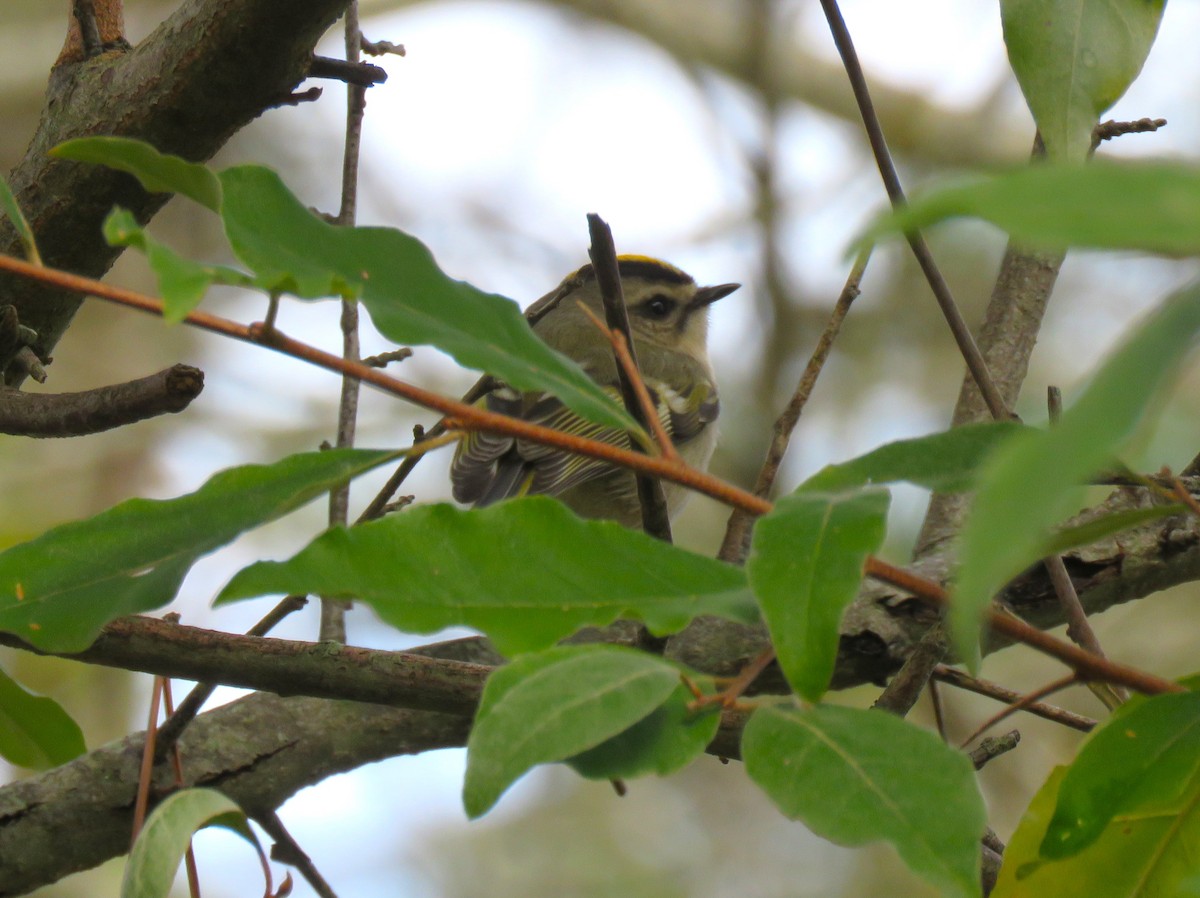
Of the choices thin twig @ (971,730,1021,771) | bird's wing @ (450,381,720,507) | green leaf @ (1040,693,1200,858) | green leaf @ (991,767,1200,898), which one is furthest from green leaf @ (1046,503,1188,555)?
bird's wing @ (450,381,720,507)

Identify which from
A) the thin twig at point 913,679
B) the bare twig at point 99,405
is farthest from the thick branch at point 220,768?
the thin twig at point 913,679

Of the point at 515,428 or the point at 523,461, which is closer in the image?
the point at 515,428

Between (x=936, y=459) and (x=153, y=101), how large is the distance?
117cm

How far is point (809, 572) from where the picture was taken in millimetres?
703

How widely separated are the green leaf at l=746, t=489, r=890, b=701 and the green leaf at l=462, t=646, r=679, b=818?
0.24 feet

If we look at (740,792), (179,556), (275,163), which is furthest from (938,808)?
(275,163)

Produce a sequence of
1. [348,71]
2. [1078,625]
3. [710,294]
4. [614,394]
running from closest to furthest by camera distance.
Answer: [1078,625] < [348,71] < [614,394] < [710,294]

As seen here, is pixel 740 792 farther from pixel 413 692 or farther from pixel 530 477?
pixel 413 692

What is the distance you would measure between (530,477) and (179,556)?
211cm

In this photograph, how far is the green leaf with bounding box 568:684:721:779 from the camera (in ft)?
2.37

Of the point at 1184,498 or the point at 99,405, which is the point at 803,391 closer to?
the point at 1184,498

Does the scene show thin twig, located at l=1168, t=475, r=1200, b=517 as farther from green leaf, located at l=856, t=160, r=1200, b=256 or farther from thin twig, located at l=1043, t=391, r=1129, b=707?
green leaf, located at l=856, t=160, r=1200, b=256

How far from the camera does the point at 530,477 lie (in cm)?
298

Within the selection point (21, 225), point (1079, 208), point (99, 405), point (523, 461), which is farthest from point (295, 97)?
point (523, 461)
